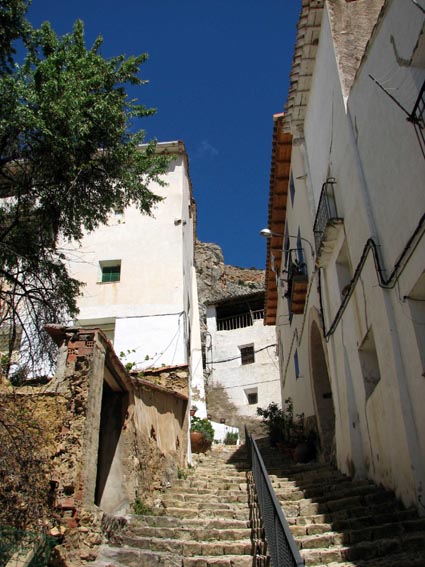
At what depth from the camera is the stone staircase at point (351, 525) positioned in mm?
6062

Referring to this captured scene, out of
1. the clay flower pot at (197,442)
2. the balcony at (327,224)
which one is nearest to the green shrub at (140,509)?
the balcony at (327,224)

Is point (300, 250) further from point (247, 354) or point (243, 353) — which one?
point (243, 353)

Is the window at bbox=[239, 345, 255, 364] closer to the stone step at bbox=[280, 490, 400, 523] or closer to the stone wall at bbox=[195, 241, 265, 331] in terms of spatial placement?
the stone wall at bbox=[195, 241, 265, 331]

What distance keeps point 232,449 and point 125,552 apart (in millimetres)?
11544

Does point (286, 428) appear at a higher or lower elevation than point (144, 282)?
lower

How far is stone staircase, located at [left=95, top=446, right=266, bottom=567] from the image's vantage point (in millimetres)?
6957

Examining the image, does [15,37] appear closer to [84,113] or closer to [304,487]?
[84,113]

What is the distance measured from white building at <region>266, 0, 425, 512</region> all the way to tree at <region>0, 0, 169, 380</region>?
4115 mm

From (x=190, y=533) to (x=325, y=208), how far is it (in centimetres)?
699

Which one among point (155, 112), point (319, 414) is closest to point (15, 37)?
point (155, 112)

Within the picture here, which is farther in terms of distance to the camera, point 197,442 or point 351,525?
point 197,442

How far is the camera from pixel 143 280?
18.7 metres

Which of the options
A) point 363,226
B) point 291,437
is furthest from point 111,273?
point 363,226

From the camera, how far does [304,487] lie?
934 cm
